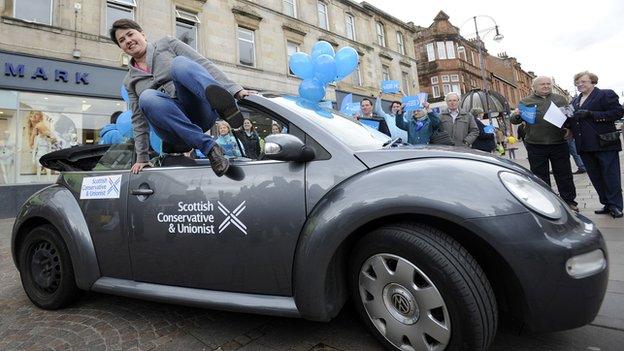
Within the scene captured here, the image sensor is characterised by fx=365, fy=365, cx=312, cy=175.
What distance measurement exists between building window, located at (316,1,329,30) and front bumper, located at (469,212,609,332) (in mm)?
19312

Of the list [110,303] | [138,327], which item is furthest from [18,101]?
[138,327]

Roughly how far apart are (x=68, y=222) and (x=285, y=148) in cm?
175

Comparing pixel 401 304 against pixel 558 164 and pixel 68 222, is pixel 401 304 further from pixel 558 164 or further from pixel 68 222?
pixel 558 164

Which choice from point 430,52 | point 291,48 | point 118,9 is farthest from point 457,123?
point 430,52

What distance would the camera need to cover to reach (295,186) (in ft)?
6.07

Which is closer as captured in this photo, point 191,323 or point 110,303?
point 191,323

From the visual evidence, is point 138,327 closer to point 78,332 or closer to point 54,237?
point 78,332

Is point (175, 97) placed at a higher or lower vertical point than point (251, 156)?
higher

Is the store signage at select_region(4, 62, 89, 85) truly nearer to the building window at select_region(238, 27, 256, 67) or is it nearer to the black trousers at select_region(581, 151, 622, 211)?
the building window at select_region(238, 27, 256, 67)

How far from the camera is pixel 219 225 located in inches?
77.5

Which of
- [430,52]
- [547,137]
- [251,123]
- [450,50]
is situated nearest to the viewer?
[251,123]

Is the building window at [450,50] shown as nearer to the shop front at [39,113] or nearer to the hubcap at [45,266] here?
the shop front at [39,113]

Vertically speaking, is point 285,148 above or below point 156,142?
below

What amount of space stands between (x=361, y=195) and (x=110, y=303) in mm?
2314
